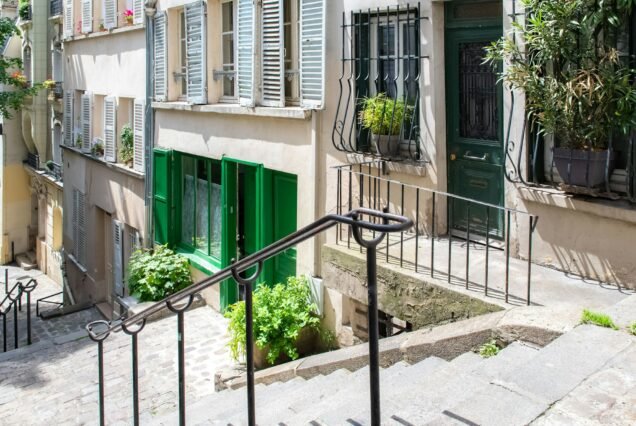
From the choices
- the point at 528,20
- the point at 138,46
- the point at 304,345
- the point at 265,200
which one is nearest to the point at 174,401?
the point at 304,345

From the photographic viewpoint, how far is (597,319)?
424 centimetres

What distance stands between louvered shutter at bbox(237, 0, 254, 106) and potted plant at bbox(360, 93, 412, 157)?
8.17 feet

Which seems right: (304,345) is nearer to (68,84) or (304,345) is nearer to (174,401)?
(174,401)

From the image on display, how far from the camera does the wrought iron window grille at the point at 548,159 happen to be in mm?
5109

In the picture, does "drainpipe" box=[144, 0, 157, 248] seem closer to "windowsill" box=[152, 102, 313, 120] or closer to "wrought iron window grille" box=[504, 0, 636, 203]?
"windowsill" box=[152, 102, 313, 120]

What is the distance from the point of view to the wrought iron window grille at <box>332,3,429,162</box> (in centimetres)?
691

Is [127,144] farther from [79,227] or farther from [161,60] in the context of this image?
[79,227]

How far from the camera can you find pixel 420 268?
5883mm

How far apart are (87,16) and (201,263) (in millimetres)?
7404

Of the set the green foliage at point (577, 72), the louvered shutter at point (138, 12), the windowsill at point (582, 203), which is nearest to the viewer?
the green foliage at point (577, 72)

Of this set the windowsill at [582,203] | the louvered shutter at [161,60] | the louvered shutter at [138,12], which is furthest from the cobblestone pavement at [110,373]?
the louvered shutter at [138,12]

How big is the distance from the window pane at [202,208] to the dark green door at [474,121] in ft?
16.6

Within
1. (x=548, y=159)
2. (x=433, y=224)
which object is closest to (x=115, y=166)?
(x=433, y=224)

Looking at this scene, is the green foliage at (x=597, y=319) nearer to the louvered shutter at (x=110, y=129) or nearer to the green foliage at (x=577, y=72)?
the green foliage at (x=577, y=72)
